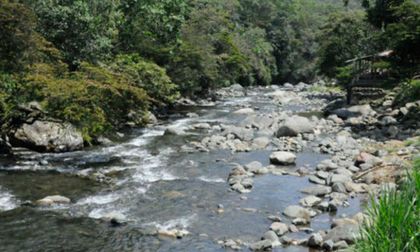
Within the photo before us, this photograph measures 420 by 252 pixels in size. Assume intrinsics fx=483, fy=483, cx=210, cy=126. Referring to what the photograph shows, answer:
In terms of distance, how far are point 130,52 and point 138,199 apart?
18.6m

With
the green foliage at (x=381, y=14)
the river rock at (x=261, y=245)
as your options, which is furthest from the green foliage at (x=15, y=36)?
the green foliage at (x=381, y=14)

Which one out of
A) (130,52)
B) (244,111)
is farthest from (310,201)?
(130,52)

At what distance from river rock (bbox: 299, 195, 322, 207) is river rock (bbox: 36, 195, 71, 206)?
253 inches

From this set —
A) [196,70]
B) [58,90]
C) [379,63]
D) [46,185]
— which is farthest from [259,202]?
[196,70]

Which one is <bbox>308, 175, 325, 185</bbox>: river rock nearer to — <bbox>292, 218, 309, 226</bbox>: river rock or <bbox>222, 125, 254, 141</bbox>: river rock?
<bbox>292, 218, 309, 226</bbox>: river rock

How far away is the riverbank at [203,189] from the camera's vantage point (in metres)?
10.8

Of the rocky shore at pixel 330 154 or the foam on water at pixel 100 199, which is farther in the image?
the foam on water at pixel 100 199

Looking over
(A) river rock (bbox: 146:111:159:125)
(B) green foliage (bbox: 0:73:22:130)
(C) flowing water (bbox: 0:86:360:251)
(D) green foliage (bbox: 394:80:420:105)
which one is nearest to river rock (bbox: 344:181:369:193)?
(C) flowing water (bbox: 0:86:360:251)

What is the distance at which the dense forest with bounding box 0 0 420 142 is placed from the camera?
58.3 feet

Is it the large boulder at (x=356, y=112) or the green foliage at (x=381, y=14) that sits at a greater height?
the green foliage at (x=381, y=14)

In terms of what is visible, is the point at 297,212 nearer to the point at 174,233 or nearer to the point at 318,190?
the point at 318,190

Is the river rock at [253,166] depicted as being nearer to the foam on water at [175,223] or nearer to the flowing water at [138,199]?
the flowing water at [138,199]

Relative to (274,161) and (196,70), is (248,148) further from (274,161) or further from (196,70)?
(196,70)

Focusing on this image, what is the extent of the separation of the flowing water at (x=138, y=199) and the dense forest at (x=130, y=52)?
2312mm
